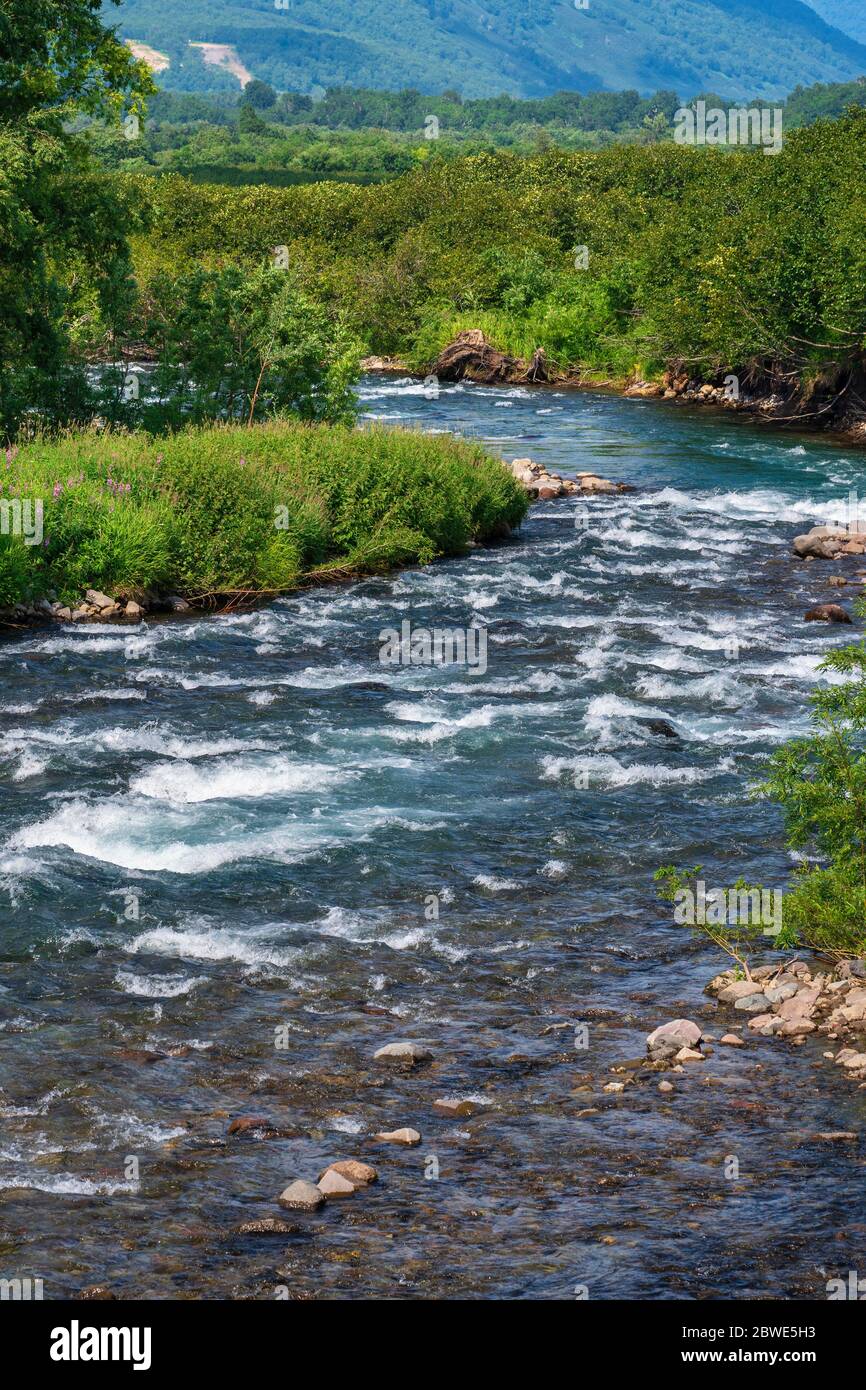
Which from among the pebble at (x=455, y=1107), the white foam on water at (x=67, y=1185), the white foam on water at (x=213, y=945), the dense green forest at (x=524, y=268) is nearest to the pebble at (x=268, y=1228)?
the white foam on water at (x=67, y=1185)

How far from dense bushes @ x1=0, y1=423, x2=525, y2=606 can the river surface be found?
1.21 m

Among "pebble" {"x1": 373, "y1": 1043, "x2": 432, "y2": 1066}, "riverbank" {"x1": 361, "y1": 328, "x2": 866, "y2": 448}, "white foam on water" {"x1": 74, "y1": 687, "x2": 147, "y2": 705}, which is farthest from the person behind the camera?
"riverbank" {"x1": 361, "y1": 328, "x2": 866, "y2": 448}

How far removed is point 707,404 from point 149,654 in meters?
33.3

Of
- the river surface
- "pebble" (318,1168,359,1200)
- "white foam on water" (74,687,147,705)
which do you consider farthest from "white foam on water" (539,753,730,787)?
"pebble" (318,1168,359,1200)

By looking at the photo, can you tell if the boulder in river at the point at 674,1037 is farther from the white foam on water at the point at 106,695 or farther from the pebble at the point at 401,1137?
the white foam on water at the point at 106,695

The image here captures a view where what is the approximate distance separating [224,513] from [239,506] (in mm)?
271

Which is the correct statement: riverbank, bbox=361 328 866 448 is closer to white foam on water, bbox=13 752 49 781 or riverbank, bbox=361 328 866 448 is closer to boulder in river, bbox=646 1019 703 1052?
white foam on water, bbox=13 752 49 781

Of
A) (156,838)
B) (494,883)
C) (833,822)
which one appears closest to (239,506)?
(156,838)

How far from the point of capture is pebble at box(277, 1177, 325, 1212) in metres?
9.23

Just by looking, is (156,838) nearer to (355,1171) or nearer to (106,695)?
(106,695)

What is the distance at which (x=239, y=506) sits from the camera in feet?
82.2

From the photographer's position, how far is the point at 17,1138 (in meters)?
9.84

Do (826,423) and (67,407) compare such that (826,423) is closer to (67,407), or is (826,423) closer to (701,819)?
(67,407)
